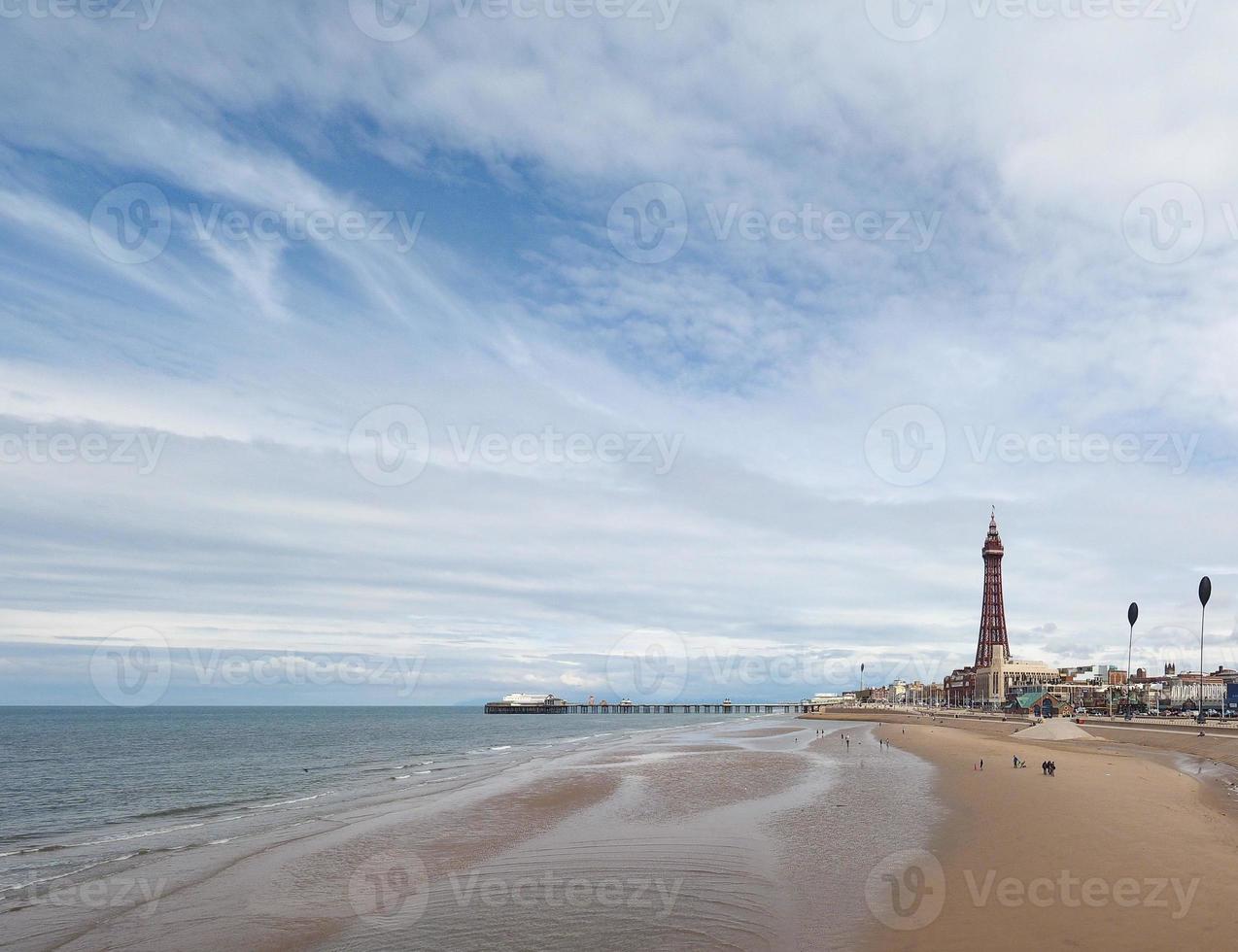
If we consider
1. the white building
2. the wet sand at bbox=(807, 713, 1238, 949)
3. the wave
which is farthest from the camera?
the white building

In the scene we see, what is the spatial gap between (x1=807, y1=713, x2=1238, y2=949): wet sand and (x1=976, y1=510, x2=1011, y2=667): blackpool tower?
526 feet

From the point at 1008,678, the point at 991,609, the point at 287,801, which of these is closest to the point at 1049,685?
the point at 1008,678

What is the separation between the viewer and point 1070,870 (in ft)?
53.7

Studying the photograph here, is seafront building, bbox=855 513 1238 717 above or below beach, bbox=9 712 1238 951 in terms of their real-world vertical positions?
below

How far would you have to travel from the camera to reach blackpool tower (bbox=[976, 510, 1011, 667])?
177750 mm

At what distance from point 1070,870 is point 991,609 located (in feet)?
601

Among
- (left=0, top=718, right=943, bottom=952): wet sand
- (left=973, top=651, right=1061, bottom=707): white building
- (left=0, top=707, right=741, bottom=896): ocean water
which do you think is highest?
(left=0, top=718, right=943, bottom=952): wet sand

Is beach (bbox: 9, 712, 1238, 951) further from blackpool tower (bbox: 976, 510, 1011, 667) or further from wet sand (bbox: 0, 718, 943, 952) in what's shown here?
blackpool tower (bbox: 976, 510, 1011, 667)

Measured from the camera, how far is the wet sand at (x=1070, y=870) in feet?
41.1

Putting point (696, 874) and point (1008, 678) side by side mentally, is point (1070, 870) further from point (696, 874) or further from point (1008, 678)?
point (1008, 678)

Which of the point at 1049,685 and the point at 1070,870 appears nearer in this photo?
the point at 1070,870

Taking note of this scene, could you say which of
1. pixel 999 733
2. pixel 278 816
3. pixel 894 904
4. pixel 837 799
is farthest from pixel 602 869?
pixel 999 733

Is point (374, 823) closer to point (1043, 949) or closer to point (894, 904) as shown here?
point (894, 904)

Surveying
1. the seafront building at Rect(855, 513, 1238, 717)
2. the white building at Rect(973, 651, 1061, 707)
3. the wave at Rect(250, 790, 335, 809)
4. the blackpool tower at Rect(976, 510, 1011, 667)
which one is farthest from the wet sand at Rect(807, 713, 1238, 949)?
the blackpool tower at Rect(976, 510, 1011, 667)
